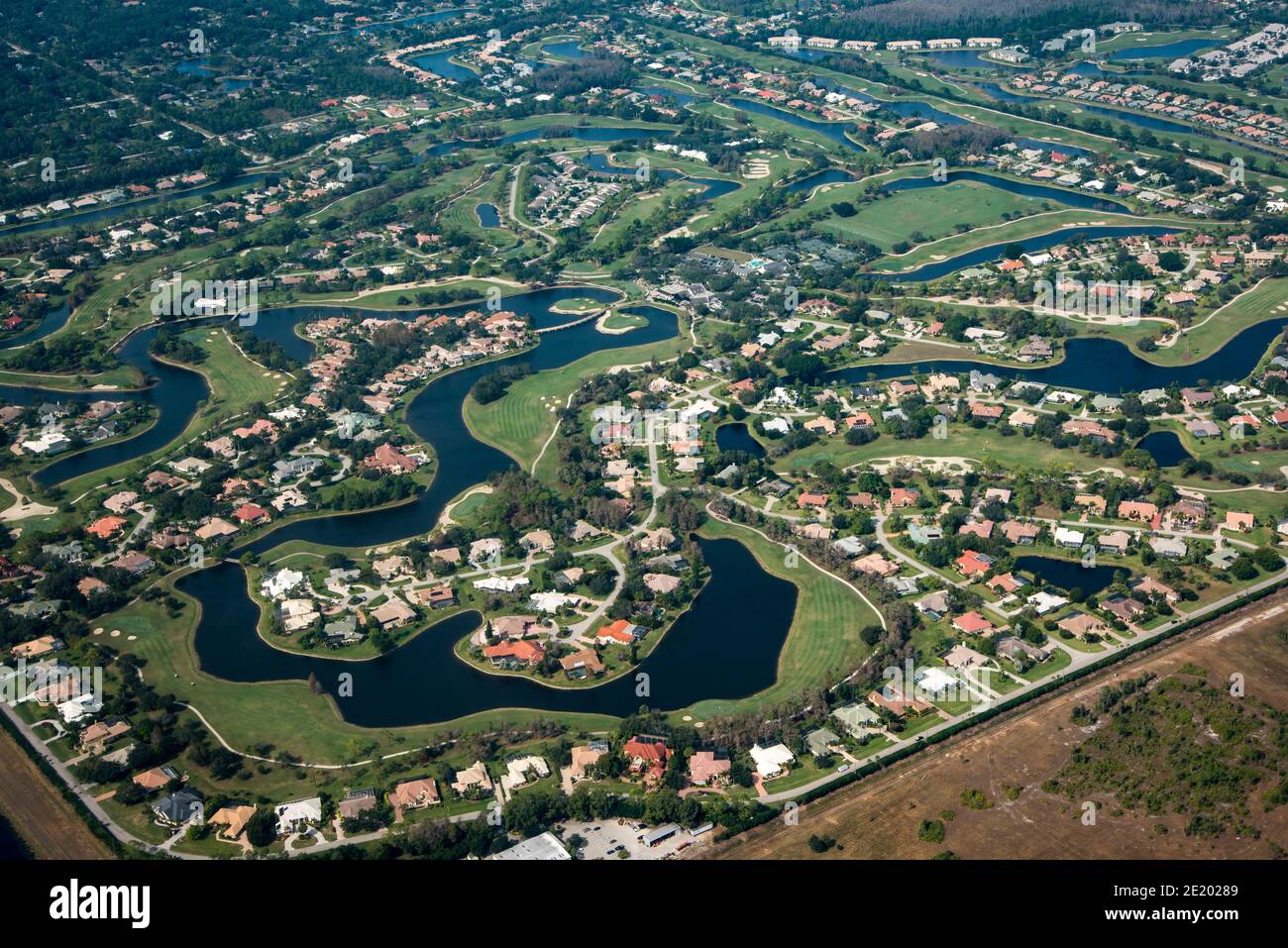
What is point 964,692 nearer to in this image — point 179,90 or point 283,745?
point 283,745

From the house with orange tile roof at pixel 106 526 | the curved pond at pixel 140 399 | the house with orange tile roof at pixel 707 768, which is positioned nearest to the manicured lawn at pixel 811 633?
the house with orange tile roof at pixel 707 768

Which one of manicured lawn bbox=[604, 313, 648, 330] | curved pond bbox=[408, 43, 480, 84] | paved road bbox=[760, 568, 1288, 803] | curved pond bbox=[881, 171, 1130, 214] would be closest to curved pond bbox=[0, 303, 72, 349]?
manicured lawn bbox=[604, 313, 648, 330]

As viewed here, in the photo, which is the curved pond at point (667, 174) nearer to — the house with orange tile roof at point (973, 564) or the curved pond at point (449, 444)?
the curved pond at point (449, 444)

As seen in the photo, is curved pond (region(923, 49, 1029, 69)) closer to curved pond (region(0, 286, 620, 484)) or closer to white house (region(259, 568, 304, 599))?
curved pond (region(0, 286, 620, 484))

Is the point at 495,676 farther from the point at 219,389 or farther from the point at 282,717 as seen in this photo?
the point at 219,389

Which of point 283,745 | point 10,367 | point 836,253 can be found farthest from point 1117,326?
point 10,367
